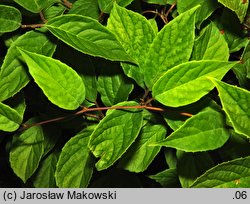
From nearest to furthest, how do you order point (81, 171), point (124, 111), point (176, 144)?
point (176, 144), point (124, 111), point (81, 171)

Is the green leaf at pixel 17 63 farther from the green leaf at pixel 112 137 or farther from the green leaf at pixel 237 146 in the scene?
the green leaf at pixel 237 146

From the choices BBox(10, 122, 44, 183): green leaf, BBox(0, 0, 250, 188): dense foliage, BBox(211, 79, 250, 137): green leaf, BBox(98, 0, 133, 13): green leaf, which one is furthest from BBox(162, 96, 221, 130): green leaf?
BBox(10, 122, 44, 183): green leaf

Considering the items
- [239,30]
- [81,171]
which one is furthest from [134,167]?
[239,30]

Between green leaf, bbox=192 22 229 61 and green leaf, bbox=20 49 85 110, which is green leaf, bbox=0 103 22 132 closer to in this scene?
green leaf, bbox=20 49 85 110

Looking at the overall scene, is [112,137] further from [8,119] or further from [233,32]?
[233,32]

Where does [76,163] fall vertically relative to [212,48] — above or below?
below

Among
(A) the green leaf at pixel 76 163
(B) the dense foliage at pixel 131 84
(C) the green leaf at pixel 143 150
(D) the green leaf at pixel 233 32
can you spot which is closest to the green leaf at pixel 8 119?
(B) the dense foliage at pixel 131 84

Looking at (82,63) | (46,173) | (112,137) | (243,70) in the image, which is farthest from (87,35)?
(46,173)

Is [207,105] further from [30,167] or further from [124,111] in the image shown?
[30,167]
